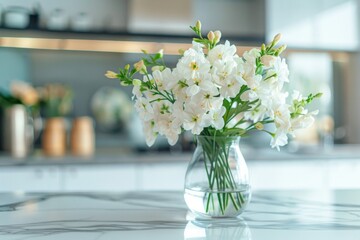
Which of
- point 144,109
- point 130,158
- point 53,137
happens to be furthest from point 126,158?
point 144,109

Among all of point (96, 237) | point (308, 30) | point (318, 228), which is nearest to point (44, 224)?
point (96, 237)

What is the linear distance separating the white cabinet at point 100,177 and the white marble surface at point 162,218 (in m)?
1.02

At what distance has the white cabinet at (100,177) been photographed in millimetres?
2389

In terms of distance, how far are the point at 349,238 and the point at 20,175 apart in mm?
1996

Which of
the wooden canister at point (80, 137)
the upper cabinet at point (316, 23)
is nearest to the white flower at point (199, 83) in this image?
the wooden canister at point (80, 137)

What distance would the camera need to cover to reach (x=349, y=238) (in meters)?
0.85

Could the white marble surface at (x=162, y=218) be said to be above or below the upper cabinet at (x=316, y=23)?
below

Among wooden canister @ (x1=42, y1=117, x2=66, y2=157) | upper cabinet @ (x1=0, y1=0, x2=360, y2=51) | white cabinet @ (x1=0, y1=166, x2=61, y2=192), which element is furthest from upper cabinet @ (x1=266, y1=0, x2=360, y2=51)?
white cabinet @ (x1=0, y1=166, x2=61, y2=192)

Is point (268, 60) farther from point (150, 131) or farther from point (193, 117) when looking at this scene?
point (150, 131)

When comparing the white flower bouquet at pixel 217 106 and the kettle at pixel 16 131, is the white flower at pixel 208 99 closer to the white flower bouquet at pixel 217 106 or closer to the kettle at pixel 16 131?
the white flower bouquet at pixel 217 106

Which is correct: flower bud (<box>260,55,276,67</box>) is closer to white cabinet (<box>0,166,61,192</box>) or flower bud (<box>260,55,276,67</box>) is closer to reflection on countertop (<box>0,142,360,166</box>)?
reflection on countertop (<box>0,142,360,166</box>)

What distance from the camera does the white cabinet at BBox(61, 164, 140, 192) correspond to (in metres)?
2.39

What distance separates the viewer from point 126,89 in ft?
10.3

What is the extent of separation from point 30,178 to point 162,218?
1.58 metres
